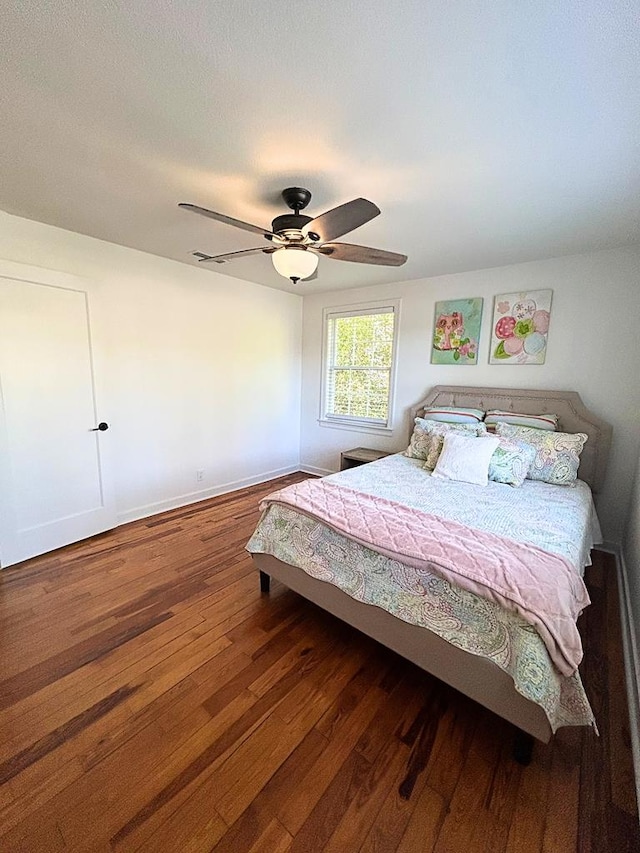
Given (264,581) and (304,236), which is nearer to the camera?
(304,236)

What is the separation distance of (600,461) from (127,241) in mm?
4267

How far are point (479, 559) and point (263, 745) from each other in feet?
3.74

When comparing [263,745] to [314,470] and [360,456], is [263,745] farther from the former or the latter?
[314,470]

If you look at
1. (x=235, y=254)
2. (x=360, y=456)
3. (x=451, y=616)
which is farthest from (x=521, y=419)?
(x=235, y=254)

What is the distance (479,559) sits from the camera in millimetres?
1480

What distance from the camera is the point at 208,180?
1890 mm

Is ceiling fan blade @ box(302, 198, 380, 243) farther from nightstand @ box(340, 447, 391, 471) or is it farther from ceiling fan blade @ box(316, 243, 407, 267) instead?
nightstand @ box(340, 447, 391, 471)

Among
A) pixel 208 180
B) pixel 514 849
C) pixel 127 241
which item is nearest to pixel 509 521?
pixel 514 849

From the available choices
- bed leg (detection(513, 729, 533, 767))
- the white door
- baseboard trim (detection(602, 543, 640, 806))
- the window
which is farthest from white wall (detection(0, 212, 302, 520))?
baseboard trim (detection(602, 543, 640, 806))

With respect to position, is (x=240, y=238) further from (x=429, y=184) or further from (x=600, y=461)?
(x=600, y=461)

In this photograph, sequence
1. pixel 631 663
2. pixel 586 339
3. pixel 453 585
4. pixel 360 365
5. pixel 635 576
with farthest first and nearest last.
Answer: pixel 360 365 < pixel 586 339 < pixel 635 576 < pixel 631 663 < pixel 453 585

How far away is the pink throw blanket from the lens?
4.08 feet

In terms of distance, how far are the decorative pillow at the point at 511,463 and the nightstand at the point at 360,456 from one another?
1.41 metres

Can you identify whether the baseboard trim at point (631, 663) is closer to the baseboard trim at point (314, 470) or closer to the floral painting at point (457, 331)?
the floral painting at point (457, 331)
